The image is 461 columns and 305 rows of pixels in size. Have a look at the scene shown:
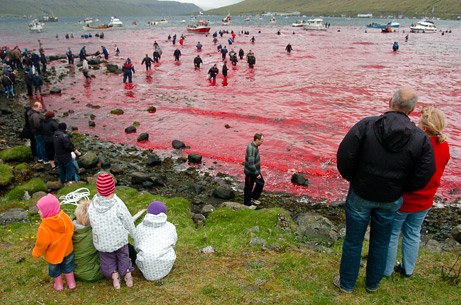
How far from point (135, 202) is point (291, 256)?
5.34m

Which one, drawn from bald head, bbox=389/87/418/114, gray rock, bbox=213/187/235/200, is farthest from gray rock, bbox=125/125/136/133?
bald head, bbox=389/87/418/114

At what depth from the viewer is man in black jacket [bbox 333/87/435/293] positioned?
424cm

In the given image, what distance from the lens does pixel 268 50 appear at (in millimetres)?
58469

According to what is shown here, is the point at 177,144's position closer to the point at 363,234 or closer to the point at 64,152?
the point at 64,152

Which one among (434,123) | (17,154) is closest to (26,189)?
(17,154)

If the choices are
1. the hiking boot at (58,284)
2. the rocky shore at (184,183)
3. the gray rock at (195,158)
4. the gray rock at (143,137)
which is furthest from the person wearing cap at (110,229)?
the gray rock at (143,137)

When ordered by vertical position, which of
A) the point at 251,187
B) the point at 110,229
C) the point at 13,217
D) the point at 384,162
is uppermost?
the point at 384,162

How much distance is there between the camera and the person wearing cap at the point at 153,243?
18.9 feet

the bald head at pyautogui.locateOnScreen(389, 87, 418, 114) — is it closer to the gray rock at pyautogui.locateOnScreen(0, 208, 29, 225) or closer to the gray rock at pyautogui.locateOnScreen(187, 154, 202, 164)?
the gray rock at pyautogui.locateOnScreen(0, 208, 29, 225)

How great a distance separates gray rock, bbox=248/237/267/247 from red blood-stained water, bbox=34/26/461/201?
612 centimetres

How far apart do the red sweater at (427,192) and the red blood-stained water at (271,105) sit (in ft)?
26.9

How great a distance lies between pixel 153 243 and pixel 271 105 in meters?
21.8

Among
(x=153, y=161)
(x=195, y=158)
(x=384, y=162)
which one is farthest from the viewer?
(x=195, y=158)

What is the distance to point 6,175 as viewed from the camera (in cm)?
1277
